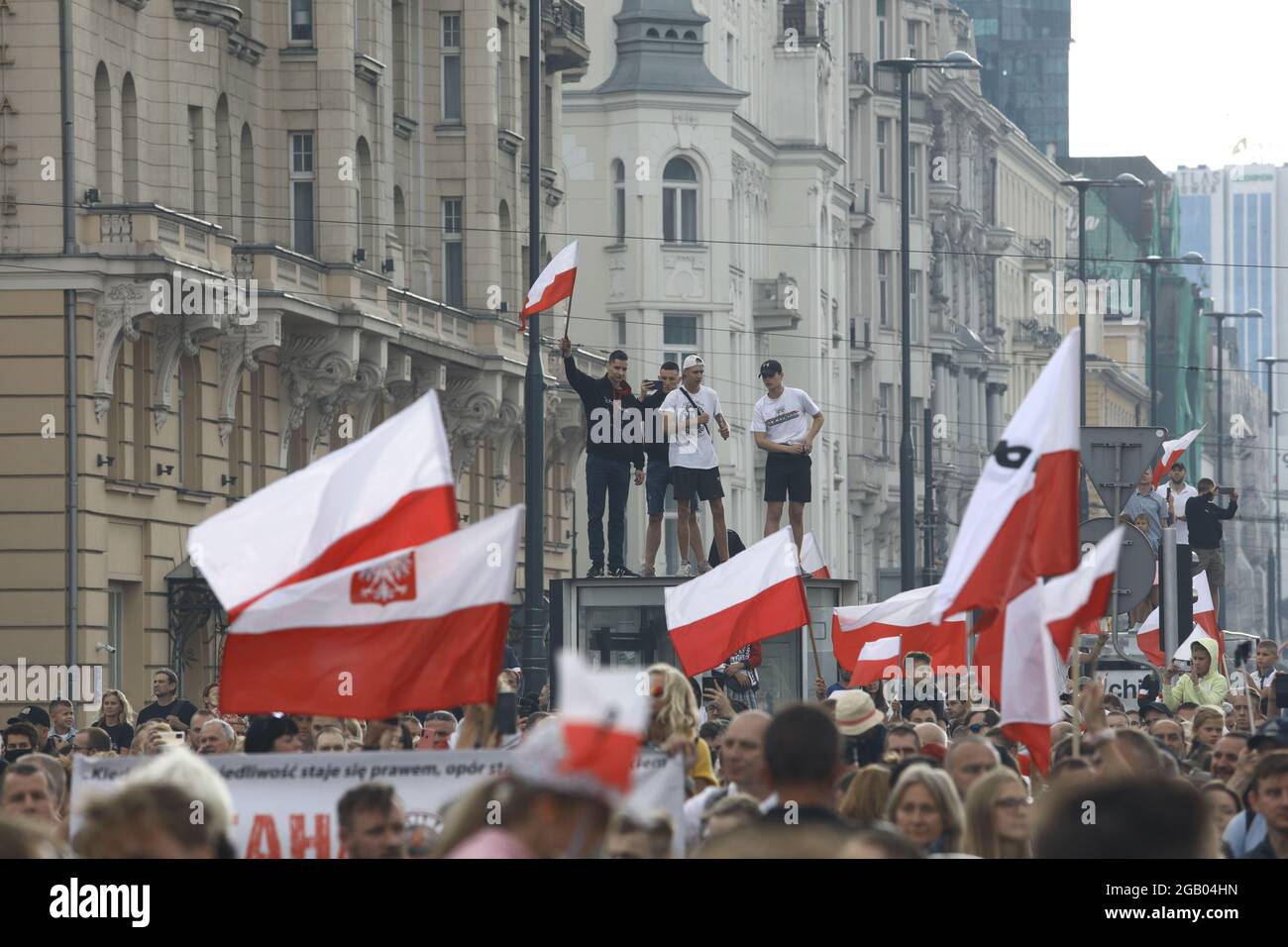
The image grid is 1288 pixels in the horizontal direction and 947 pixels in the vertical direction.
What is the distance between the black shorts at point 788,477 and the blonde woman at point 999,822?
15090 mm

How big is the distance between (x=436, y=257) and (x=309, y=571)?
36.0m

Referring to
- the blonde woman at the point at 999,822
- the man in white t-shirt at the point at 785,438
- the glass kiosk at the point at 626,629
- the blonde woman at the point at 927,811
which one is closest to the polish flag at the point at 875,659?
the man in white t-shirt at the point at 785,438

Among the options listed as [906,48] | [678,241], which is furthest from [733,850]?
[906,48]

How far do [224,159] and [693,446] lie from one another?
14708mm

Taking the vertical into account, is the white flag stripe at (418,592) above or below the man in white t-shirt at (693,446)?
below

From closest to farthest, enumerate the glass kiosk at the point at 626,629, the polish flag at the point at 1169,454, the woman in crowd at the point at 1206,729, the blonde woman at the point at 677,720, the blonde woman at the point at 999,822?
1. the blonde woman at the point at 999,822
2. the blonde woman at the point at 677,720
3. the woman in crowd at the point at 1206,729
4. the glass kiosk at the point at 626,629
5. the polish flag at the point at 1169,454

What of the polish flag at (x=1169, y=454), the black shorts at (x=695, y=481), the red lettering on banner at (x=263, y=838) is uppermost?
the polish flag at (x=1169, y=454)

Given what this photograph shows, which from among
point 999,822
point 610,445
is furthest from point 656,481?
point 999,822

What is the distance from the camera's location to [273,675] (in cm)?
1077

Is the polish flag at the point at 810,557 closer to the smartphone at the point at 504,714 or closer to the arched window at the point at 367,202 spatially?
the smartphone at the point at 504,714

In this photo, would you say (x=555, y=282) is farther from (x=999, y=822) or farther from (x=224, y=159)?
(x=999, y=822)

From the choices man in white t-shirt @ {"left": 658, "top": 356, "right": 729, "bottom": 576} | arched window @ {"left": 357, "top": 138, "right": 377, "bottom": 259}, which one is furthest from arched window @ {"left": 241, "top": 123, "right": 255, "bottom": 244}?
man in white t-shirt @ {"left": 658, "top": 356, "right": 729, "bottom": 576}

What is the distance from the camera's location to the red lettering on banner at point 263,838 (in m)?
9.80

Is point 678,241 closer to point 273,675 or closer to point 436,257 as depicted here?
point 436,257
